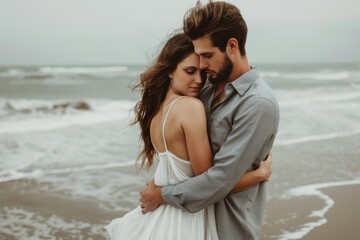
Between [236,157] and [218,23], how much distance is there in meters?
0.80

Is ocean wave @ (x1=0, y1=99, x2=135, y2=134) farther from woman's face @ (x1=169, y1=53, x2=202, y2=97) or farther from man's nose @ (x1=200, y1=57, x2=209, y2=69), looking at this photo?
man's nose @ (x1=200, y1=57, x2=209, y2=69)

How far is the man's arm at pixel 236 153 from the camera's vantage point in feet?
8.40

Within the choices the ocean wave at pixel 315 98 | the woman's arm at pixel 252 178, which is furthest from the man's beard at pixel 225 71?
the ocean wave at pixel 315 98

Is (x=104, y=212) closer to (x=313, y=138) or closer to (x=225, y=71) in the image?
(x=225, y=71)

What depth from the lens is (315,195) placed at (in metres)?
6.63

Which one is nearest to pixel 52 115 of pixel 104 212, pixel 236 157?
pixel 104 212

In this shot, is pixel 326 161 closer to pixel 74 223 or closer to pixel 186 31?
pixel 74 223

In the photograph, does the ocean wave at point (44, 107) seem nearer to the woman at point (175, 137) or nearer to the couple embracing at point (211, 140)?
the woman at point (175, 137)

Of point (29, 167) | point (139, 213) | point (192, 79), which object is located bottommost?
point (29, 167)

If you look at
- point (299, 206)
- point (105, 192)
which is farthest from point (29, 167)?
point (299, 206)

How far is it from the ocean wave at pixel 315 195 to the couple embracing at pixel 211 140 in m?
2.59

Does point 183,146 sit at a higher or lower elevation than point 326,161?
higher

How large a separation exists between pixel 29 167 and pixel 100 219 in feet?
9.56

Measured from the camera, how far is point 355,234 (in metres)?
5.16
